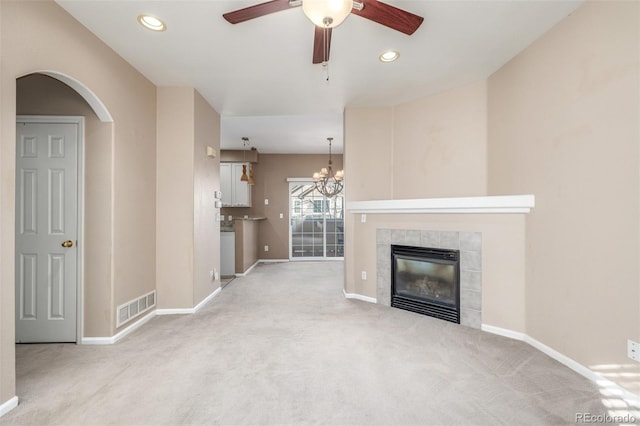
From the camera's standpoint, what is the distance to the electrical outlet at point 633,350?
69.5 inches

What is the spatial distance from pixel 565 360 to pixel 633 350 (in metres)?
0.51

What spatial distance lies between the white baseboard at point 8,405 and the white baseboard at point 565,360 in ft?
11.7

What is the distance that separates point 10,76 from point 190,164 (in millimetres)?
1777

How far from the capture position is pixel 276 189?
7.62 metres

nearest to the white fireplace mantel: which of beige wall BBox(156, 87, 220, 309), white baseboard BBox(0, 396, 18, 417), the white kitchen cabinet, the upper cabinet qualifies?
beige wall BBox(156, 87, 220, 309)

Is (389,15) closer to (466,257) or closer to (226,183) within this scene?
(466,257)

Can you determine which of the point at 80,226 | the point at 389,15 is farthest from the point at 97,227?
the point at 389,15

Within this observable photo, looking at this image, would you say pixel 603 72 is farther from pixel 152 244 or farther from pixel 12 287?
pixel 152 244

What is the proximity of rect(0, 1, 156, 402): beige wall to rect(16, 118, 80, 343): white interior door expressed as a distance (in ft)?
0.71

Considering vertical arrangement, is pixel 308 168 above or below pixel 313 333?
above

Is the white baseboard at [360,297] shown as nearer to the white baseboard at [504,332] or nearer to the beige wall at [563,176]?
the beige wall at [563,176]

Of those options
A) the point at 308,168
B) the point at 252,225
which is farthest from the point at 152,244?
the point at 308,168

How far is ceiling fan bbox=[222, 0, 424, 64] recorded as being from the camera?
1.36m

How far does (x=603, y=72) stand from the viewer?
1942mm
